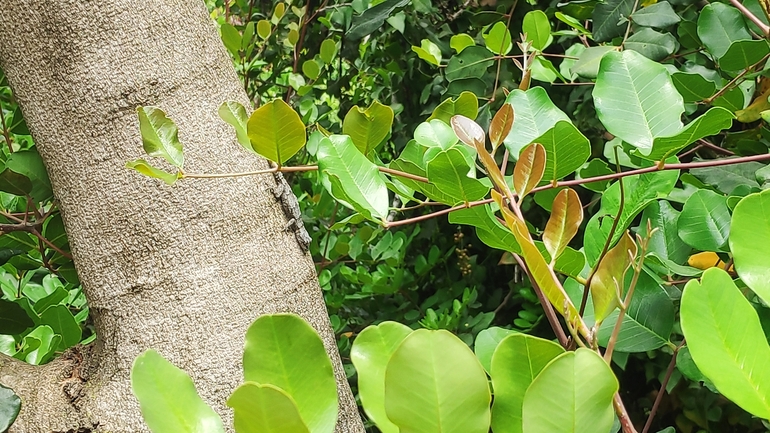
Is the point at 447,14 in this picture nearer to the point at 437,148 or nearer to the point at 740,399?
the point at 437,148

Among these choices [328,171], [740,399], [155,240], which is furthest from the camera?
[155,240]

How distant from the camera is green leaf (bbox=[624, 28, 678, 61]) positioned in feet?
2.35

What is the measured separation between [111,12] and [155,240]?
0.62 ft

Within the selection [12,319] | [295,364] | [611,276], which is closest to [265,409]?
[295,364]

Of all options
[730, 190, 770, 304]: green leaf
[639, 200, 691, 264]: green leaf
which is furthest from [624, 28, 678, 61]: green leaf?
[730, 190, 770, 304]: green leaf

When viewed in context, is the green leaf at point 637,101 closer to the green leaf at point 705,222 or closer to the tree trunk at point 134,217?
the green leaf at point 705,222

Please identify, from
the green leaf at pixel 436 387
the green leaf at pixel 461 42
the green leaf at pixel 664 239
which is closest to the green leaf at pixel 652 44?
the green leaf at pixel 461 42

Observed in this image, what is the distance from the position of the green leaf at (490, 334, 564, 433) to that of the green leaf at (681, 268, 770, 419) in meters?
0.05

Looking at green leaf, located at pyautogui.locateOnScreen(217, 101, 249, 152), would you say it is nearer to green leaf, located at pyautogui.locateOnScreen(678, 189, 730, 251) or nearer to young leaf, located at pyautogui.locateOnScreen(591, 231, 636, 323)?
young leaf, located at pyautogui.locateOnScreen(591, 231, 636, 323)

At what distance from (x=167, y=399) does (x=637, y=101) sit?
31 cm

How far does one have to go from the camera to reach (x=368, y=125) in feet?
1.22

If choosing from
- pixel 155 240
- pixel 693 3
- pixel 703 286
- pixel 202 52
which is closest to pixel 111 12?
pixel 202 52

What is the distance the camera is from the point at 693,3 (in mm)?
857

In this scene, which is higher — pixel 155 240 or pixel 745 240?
pixel 745 240
